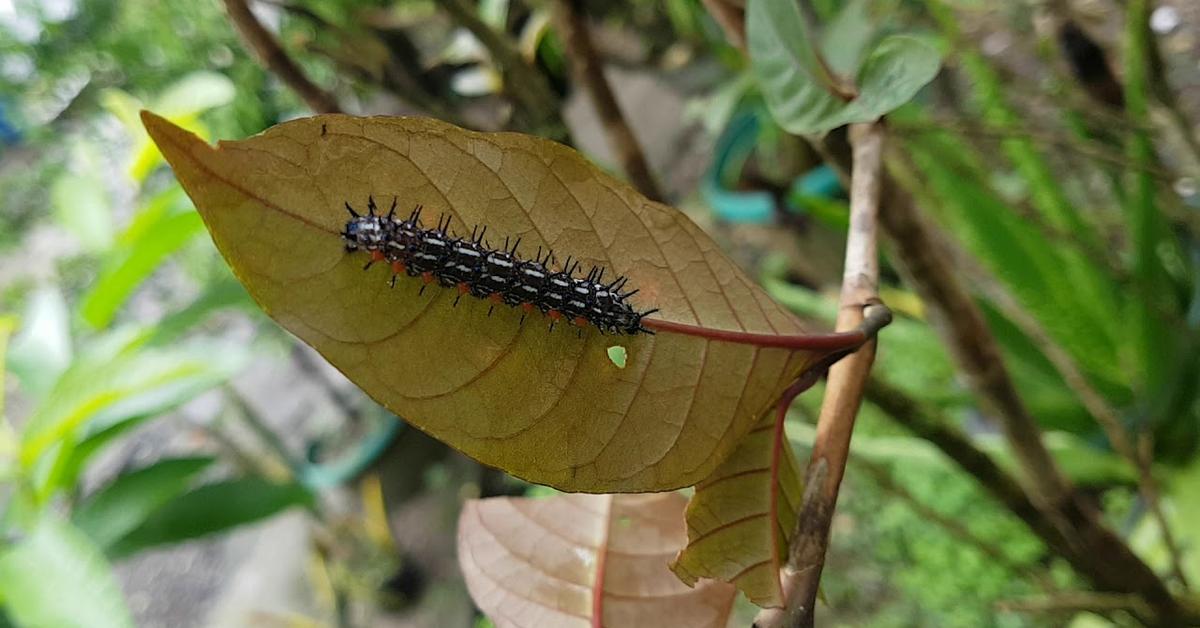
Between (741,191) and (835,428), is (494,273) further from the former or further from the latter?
(741,191)

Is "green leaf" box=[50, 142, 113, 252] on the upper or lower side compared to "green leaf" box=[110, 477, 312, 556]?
upper

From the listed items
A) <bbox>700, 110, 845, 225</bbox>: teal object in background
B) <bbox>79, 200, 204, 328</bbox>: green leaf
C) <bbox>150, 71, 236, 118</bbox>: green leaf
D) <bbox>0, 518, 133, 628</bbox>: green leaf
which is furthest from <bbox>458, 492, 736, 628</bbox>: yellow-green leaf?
<bbox>700, 110, 845, 225</bbox>: teal object in background

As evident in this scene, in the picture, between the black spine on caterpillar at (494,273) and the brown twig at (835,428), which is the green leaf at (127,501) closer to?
the black spine on caterpillar at (494,273)

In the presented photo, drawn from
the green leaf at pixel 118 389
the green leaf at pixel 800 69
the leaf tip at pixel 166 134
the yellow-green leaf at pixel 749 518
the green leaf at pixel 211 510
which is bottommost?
the green leaf at pixel 211 510

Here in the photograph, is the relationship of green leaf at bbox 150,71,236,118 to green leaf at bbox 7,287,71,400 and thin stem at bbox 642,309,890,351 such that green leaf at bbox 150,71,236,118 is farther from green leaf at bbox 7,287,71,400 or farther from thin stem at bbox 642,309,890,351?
thin stem at bbox 642,309,890,351

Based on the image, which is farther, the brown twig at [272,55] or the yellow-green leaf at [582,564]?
the brown twig at [272,55]

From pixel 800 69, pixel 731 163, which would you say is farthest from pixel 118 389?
pixel 731 163

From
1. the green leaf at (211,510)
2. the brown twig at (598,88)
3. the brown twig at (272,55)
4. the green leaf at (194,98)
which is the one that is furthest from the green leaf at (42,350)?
the brown twig at (598,88)
